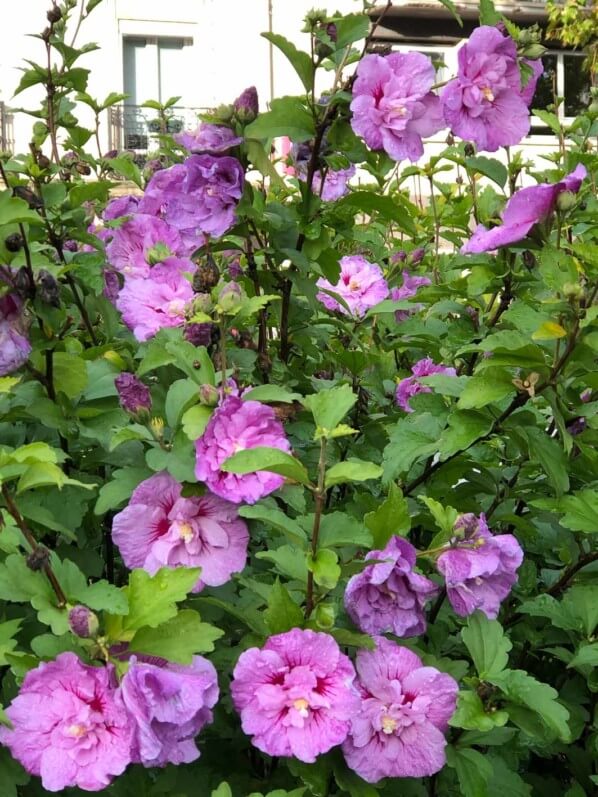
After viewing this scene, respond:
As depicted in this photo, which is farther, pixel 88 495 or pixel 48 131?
pixel 48 131

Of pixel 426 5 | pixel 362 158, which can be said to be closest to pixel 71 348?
pixel 362 158

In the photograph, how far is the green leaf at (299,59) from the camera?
1.19 metres

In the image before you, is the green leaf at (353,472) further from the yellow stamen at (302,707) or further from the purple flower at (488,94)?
the purple flower at (488,94)

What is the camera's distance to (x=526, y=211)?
1065mm

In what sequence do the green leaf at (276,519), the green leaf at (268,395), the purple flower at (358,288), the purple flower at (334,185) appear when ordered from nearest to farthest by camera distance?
the green leaf at (276,519) → the green leaf at (268,395) → the purple flower at (334,185) → the purple flower at (358,288)

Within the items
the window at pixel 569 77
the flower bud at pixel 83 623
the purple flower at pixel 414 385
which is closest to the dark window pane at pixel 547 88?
the window at pixel 569 77

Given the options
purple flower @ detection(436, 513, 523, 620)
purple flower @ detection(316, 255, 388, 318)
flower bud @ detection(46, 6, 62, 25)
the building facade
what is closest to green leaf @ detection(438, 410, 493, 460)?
purple flower @ detection(436, 513, 523, 620)

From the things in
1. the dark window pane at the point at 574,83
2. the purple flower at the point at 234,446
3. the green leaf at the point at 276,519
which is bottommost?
the dark window pane at the point at 574,83

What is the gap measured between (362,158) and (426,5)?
39.7 ft

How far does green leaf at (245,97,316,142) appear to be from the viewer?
1.15m

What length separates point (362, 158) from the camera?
4.21 feet

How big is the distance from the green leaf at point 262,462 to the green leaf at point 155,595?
11cm

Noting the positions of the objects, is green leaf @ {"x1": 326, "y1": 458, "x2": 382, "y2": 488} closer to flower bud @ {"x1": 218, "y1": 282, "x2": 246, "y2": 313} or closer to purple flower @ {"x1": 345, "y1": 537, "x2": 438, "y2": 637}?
purple flower @ {"x1": 345, "y1": 537, "x2": 438, "y2": 637}

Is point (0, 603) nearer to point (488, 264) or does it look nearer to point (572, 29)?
point (488, 264)
